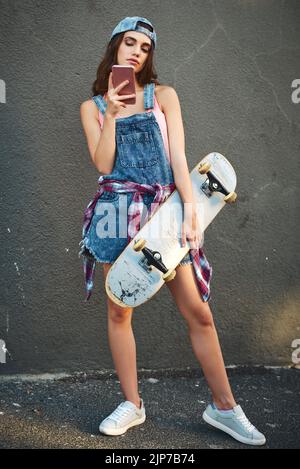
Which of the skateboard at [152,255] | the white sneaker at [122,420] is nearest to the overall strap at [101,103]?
the skateboard at [152,255]

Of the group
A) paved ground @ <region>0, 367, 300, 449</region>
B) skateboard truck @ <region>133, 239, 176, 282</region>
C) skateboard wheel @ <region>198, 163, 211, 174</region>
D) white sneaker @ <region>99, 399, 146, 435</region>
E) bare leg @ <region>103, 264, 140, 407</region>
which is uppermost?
skateboard wheel @ <region>198, 163, 211, 174</region>

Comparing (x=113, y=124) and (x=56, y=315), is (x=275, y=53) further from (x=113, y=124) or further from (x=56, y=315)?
(x=56, y=315)

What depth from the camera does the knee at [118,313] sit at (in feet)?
9.32

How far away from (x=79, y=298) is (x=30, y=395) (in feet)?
1.94

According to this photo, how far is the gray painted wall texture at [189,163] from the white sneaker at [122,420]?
27.8 inches

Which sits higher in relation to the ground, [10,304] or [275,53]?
[275,53]

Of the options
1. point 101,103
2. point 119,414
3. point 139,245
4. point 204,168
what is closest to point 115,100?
point 101,103

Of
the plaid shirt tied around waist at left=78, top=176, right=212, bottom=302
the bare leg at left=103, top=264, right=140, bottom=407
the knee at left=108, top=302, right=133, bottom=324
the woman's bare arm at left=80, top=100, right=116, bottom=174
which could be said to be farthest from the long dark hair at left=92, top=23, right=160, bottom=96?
the knee at left=108, top=302, right=133, bottom=324

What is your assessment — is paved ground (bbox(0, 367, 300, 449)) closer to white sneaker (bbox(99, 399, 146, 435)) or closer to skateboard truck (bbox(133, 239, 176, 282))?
white sneaker (bbox(99, 399, 146, 435))

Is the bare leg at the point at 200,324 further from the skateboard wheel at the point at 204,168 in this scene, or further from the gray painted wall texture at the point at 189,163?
the gray painted wall texture at the point at 189,163

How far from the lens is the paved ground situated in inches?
110

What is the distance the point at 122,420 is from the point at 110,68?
1.60 meters

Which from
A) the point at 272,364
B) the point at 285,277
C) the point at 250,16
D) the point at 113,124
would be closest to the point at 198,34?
the point at 250,16

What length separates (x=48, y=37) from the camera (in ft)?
11.1
